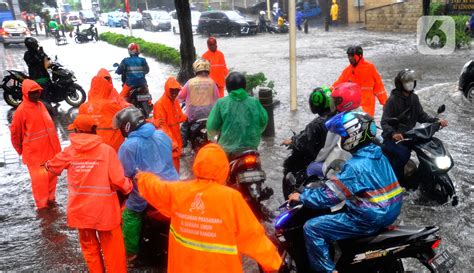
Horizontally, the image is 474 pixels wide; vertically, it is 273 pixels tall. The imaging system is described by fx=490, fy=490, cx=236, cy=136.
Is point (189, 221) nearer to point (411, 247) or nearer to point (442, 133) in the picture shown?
point (411, 247)

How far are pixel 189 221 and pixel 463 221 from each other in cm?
368

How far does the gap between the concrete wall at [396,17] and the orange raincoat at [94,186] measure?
24.9 m

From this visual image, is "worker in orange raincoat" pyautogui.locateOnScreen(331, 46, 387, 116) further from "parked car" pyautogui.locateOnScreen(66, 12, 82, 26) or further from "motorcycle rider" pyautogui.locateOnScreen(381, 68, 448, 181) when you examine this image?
"parked car" pyautogui.locateOnScreen(66, 12, 82, 26)

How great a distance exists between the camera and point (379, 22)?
94.2 feet

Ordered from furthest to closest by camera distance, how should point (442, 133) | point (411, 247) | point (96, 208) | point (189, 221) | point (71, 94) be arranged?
point (71, 94) → point (442, 133) → point (96, 208) → point (411, 247) → point (189, 221)

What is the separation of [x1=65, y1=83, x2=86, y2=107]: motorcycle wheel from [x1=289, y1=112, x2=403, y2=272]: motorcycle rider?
10233 millimetres

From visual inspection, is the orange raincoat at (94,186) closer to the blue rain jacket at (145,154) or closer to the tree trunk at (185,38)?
the blue rain jacket at (145,154)

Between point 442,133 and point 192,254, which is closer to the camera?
point 192,254

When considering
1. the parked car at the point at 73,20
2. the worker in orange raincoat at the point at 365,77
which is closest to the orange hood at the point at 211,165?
the worker in orange raincoat at the point at 365,77

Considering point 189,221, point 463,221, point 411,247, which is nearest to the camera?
point 189,221

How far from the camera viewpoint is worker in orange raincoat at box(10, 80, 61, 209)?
6.32m

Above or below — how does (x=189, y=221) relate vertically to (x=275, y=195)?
above

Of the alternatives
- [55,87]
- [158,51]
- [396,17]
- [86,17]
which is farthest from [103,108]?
[86,17]

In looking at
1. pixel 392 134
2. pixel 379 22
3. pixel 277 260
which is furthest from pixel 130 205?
pixel 379 22
